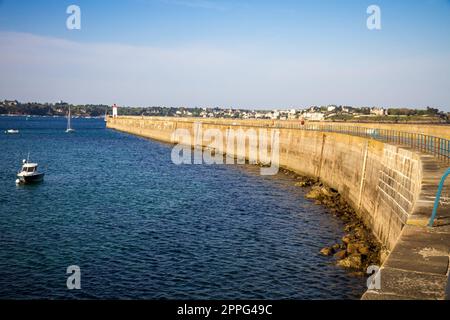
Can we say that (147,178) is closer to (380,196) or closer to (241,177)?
(241,177)

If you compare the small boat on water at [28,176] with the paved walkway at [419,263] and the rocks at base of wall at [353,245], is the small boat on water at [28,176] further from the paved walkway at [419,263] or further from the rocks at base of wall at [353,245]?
the paved walkway at [419,263]

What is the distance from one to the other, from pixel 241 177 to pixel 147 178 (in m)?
11.4

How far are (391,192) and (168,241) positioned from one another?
43.0ft

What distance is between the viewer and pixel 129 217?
3325 cm

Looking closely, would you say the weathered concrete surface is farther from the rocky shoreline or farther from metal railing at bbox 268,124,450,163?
metal railing at bbox 268,124,450,163
